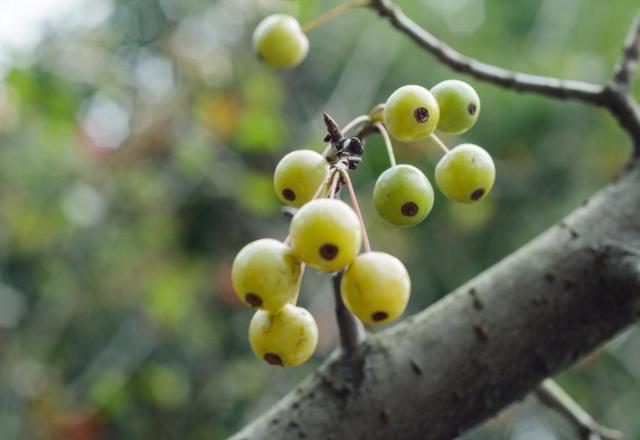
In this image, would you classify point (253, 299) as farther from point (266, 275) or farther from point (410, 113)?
point (410, 113)

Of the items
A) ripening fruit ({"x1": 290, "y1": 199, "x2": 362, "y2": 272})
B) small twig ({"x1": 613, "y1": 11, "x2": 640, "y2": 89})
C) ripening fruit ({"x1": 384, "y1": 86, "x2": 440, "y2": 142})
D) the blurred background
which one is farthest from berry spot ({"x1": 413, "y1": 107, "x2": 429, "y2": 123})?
the blurred background

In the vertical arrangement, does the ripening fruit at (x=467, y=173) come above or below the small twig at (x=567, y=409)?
above

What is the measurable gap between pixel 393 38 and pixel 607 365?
1.71 m

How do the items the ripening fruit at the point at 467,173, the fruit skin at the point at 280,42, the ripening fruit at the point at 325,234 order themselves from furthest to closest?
the fruit skin at the point at 280,42, the ripening fruit at the point at 467,173, the ripening fruit at the point at 325,234

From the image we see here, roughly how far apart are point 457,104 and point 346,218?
185mm

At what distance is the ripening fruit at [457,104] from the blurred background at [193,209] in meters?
1.50

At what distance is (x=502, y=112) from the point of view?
2.87 meters

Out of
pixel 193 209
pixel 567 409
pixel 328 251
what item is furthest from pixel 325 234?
pixel 193 209

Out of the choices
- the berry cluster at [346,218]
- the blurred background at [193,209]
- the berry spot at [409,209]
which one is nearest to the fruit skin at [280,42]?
the berry cluster at [346,218]

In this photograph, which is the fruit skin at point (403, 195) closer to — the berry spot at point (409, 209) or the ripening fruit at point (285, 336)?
the berry spot at point (409, 209)

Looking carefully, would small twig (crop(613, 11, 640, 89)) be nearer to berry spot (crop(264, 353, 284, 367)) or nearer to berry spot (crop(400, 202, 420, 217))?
berry spot (crop(400, 202, 420, 217))

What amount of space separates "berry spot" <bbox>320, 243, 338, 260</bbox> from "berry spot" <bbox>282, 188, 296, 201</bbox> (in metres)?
0.09

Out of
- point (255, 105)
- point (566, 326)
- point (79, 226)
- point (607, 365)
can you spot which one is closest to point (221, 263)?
point (79, 226)

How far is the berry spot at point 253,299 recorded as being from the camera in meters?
0.48
